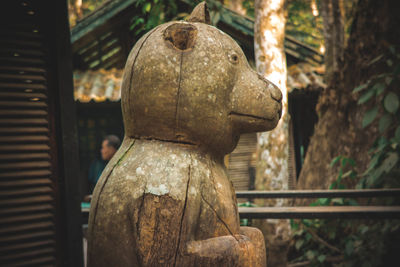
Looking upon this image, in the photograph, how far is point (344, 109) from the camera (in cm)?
491

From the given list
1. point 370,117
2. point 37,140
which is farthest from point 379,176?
point 37,140

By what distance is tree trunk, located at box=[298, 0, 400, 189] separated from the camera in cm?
437

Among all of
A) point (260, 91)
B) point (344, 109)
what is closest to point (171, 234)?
point (260, 91)

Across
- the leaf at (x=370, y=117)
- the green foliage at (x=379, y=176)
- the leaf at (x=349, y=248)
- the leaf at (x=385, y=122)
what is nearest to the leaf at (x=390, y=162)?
the green foliage at (x=379, y=176)

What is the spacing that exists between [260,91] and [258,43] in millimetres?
2381

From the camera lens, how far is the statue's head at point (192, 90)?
5.36 ft

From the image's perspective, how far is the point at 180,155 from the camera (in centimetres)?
165

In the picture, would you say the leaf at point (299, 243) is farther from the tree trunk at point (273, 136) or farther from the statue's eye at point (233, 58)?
the statue's eye at point (233, 58)

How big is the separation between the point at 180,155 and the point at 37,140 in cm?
93

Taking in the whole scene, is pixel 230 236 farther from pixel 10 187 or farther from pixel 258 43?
pixel 258 43

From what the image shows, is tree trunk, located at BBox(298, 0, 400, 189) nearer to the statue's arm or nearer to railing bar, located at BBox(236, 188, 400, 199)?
railing bar, located at BBox(236, 188, 400, 199)

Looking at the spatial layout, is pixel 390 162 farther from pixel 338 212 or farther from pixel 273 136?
pixel 273 136

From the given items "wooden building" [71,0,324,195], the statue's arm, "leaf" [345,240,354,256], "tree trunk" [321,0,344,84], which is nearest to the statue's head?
the statue's arm

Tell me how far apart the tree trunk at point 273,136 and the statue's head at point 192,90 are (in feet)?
7.19
